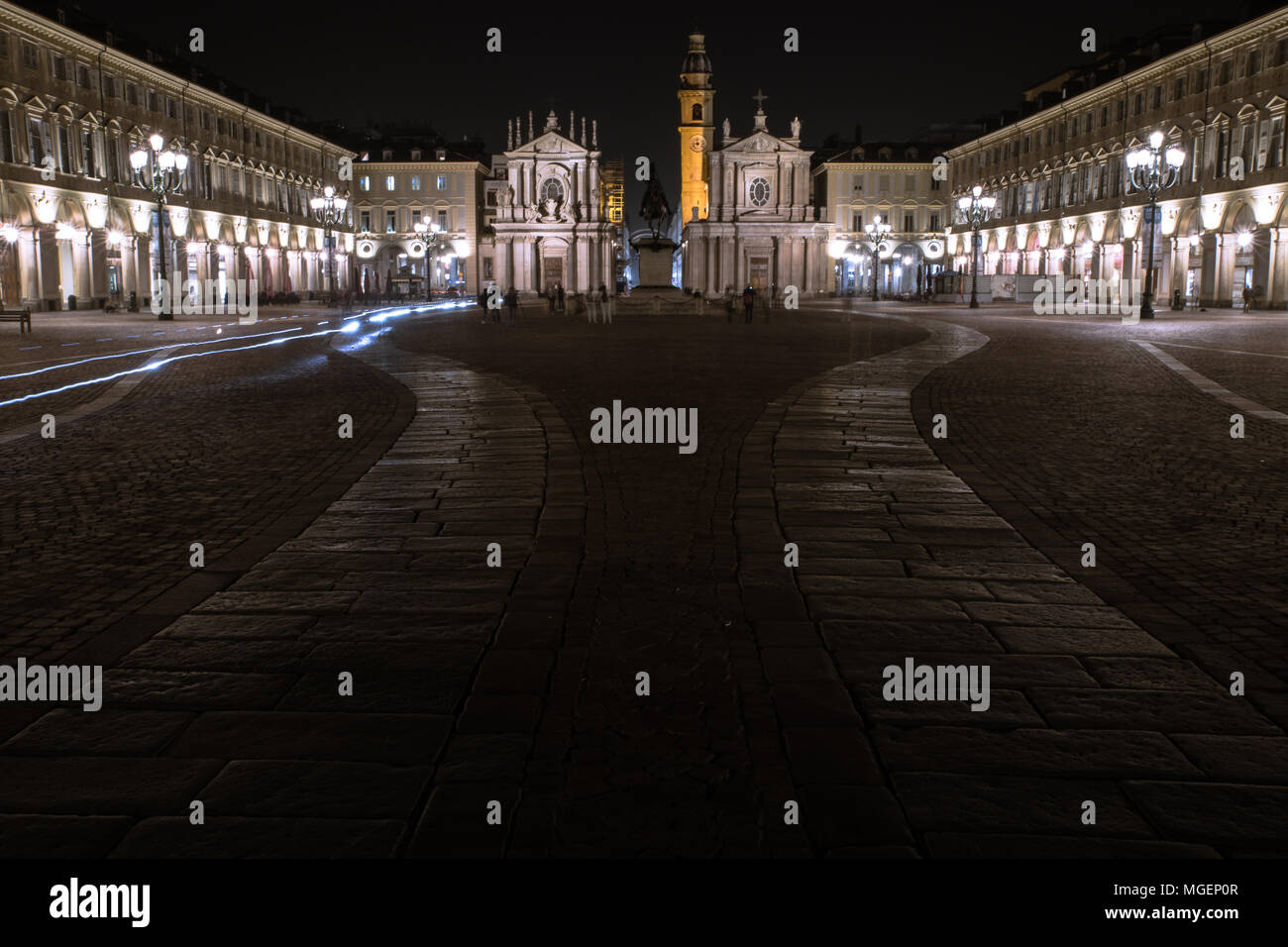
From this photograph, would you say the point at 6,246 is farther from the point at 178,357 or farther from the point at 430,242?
the point at 430,242

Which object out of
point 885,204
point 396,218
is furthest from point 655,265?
point 396,218

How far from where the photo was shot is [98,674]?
178 inches

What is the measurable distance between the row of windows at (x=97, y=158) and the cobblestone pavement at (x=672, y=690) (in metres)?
47.0

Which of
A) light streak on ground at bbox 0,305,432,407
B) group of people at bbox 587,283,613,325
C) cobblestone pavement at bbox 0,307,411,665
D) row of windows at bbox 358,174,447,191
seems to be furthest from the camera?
row of windows at bbox 358,174,447,191

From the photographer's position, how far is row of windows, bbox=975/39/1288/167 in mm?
48719

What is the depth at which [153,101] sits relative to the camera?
6066 centimetres

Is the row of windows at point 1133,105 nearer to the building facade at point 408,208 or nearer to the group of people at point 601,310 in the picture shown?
the group of people at point 601,310

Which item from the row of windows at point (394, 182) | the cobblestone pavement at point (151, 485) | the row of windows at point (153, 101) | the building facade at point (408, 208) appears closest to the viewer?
the cobblestone pavement at point (151, 485)

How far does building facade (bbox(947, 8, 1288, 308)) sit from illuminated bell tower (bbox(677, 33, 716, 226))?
Result: 35274 millimetres

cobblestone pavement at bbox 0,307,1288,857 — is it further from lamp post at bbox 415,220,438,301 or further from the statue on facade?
lamp post at bbox 415,220,438,301

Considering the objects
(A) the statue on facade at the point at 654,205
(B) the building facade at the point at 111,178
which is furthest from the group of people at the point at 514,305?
(B) the building facade at the point at 111,178

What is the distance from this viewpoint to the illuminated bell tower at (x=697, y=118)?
108312 mm

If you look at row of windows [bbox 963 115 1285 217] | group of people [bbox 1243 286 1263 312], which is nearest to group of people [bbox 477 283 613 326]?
group of people [bbox 1243 286 1263 312]

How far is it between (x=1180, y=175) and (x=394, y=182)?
65.6m
